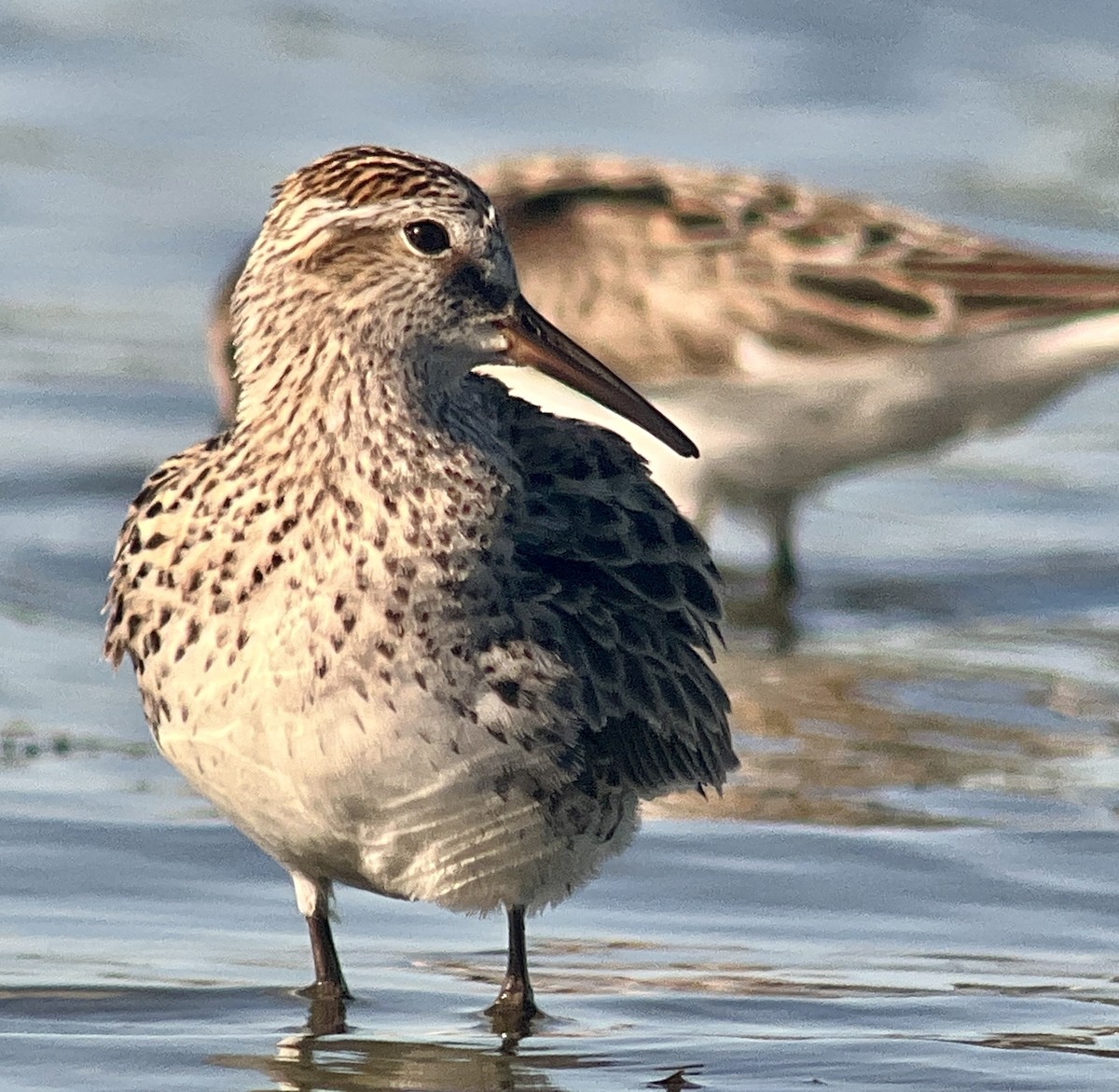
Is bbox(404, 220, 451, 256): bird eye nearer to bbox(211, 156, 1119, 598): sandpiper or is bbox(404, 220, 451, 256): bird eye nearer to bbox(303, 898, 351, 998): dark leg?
bbox(303, 898, 351, 998): dark leg

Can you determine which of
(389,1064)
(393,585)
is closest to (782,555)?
(389,1064)

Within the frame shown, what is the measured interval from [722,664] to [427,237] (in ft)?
12.9

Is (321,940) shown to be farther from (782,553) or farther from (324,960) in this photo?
(782,553)

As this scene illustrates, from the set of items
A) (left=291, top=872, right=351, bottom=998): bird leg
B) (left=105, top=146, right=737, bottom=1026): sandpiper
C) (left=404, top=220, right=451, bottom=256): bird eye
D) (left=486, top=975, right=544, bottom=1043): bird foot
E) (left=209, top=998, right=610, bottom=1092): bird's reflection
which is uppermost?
(left=404, top=220, right=451, bottom=256): bird eye

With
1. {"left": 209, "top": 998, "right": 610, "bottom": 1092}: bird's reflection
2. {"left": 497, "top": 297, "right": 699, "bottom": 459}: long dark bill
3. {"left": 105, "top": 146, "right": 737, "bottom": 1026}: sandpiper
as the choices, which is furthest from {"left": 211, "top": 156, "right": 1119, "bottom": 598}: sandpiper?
{"left": 209, "top": 998, "right": 610, "bottom": 1092}: bird's reflection

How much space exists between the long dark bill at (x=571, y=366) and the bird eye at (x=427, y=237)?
202 millimetres

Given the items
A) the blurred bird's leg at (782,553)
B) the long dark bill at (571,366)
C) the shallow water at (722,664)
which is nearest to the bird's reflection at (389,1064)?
the shallow water at (722,664)

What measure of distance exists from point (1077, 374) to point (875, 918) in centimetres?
402

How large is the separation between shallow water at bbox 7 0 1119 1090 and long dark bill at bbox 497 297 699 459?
48.2 inches

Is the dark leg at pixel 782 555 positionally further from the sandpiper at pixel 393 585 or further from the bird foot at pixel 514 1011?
the sandpiper at pixel 393 585

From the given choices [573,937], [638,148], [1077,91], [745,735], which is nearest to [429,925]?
[573,937]

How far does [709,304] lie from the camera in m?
10.6

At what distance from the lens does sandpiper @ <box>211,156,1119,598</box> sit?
34.3 feet

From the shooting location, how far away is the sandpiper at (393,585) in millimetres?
5566
